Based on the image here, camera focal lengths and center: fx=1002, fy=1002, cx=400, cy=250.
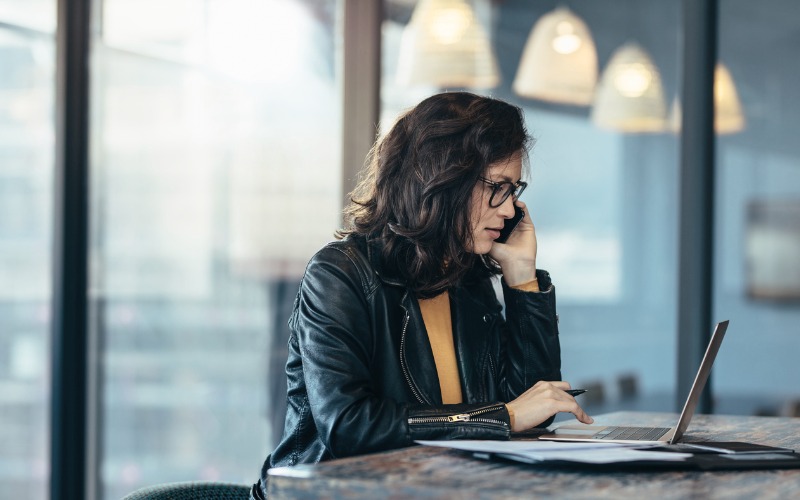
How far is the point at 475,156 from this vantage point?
2.03 meters

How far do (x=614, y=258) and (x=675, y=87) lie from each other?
585mm

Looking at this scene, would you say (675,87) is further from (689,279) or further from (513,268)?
(513,268)

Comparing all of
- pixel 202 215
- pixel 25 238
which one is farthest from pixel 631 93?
pixel 25 238

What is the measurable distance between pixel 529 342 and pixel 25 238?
2.21 m

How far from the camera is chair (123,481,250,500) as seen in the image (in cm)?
171

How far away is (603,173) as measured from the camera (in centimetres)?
330

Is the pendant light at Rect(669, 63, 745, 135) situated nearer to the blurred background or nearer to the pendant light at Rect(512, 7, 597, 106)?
the blurred background

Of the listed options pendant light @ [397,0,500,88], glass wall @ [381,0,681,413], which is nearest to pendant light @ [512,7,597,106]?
glass wall @ [381,0,681,413]

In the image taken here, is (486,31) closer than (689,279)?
No

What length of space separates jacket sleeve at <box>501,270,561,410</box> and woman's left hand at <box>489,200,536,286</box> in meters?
0.04

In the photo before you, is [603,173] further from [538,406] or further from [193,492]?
[193,492]

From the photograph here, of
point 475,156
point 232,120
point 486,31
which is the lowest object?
point 475,156

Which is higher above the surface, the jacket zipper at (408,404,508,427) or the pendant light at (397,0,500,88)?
the pendant light at (397,0,500,88)

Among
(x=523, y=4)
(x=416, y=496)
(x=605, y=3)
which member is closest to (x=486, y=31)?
(x=523, y=4)
